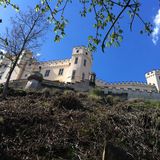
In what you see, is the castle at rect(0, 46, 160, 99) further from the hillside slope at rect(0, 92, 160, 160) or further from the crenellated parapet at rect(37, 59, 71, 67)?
the hillside slope at rect(0, 92, 160, 160)

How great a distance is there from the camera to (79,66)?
167 ft

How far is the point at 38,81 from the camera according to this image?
27.5 metres

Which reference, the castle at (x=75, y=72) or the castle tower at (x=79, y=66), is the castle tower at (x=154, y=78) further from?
the castle tower at (x=79, y=66)

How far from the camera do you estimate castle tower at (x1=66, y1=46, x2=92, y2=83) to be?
49.1 meters

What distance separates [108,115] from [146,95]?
80.5ft

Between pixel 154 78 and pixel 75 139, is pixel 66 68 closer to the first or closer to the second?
pixel 154 78

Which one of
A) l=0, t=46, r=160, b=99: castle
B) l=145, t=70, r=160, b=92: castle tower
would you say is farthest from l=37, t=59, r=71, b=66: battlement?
l=145, t=70, r=160, b=92: castle tower

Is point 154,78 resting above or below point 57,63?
below

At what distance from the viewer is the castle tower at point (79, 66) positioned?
49.1 metres

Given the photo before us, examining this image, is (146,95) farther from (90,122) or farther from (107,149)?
(107,149)

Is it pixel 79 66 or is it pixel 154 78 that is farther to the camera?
pixel 154 78

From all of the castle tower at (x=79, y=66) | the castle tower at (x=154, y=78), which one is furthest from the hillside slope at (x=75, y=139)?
the castle tower at (x=154, y=78)

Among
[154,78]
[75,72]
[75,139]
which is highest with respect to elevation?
[154,78]

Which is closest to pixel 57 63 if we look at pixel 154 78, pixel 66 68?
pixel 66 68
